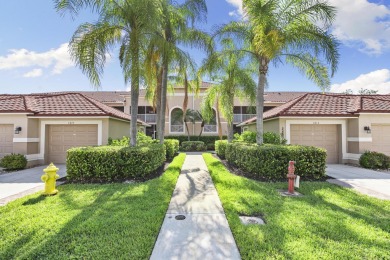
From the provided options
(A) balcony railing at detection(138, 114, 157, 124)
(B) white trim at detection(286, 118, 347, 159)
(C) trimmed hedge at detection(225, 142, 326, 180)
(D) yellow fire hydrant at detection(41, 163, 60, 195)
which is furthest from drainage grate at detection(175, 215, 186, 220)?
(A) balcony railing at detection(138, 114, 157, 124)

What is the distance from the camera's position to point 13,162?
11188mm

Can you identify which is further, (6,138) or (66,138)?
(66,138)

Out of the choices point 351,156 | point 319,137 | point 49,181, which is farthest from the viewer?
point 319,137

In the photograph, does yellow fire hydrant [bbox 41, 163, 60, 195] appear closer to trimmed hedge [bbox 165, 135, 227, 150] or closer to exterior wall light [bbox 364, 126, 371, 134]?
exterior wall light [bbox 364, 126, 371, 134]

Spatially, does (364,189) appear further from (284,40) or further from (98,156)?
(98,156)

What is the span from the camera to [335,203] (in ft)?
19.0

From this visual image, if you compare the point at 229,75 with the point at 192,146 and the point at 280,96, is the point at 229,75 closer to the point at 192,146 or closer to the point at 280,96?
the point at 192,146

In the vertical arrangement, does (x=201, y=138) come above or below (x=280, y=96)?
below

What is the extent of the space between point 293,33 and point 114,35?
780 centimetres

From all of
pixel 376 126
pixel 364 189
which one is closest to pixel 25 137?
pixel 364 189

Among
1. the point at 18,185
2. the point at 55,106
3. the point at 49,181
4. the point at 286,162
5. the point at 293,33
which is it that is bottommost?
the point at 18,185

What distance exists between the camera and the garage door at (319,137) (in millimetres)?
13594

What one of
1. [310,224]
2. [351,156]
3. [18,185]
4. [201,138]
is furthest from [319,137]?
[18,185]

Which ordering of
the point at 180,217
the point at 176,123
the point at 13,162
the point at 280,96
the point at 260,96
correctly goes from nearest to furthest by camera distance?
the point at 180,217, the point at 260,96, the point at 13,162, the point at 176,123, the point at 280,96
